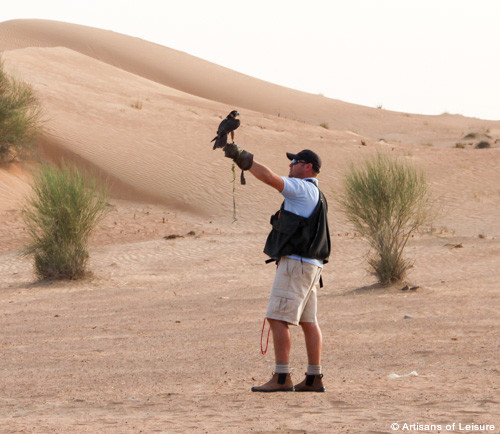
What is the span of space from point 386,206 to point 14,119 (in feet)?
49.4

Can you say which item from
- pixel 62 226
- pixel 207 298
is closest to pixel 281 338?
pixel 207 298

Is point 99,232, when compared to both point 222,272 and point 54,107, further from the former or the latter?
point 54,107

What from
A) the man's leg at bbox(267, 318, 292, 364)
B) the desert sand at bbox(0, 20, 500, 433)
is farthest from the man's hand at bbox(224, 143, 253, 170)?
the desert sand at bbox(0, 20, 500, 433)

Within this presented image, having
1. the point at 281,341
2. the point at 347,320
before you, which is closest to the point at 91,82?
the point at 347,320

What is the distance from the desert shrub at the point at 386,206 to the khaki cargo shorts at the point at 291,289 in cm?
749

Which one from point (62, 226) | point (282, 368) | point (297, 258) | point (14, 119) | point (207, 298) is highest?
point (14, 119)

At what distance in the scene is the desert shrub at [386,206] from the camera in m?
13.5

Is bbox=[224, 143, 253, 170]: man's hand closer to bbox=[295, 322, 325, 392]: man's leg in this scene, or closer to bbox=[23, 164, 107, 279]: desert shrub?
bbox=[295, 322, 325, 392]: man's leg

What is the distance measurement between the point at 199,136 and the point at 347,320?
2206 centimetres

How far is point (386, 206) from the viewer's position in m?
13.7

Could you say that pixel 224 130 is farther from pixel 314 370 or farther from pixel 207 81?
pixel 207 81

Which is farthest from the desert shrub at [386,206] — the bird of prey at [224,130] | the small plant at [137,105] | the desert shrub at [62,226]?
the small plant at [137,105]

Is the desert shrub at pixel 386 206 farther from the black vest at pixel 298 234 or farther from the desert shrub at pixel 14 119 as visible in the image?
the desert shrub at pixel 14 119

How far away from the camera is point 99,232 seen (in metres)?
22.3
